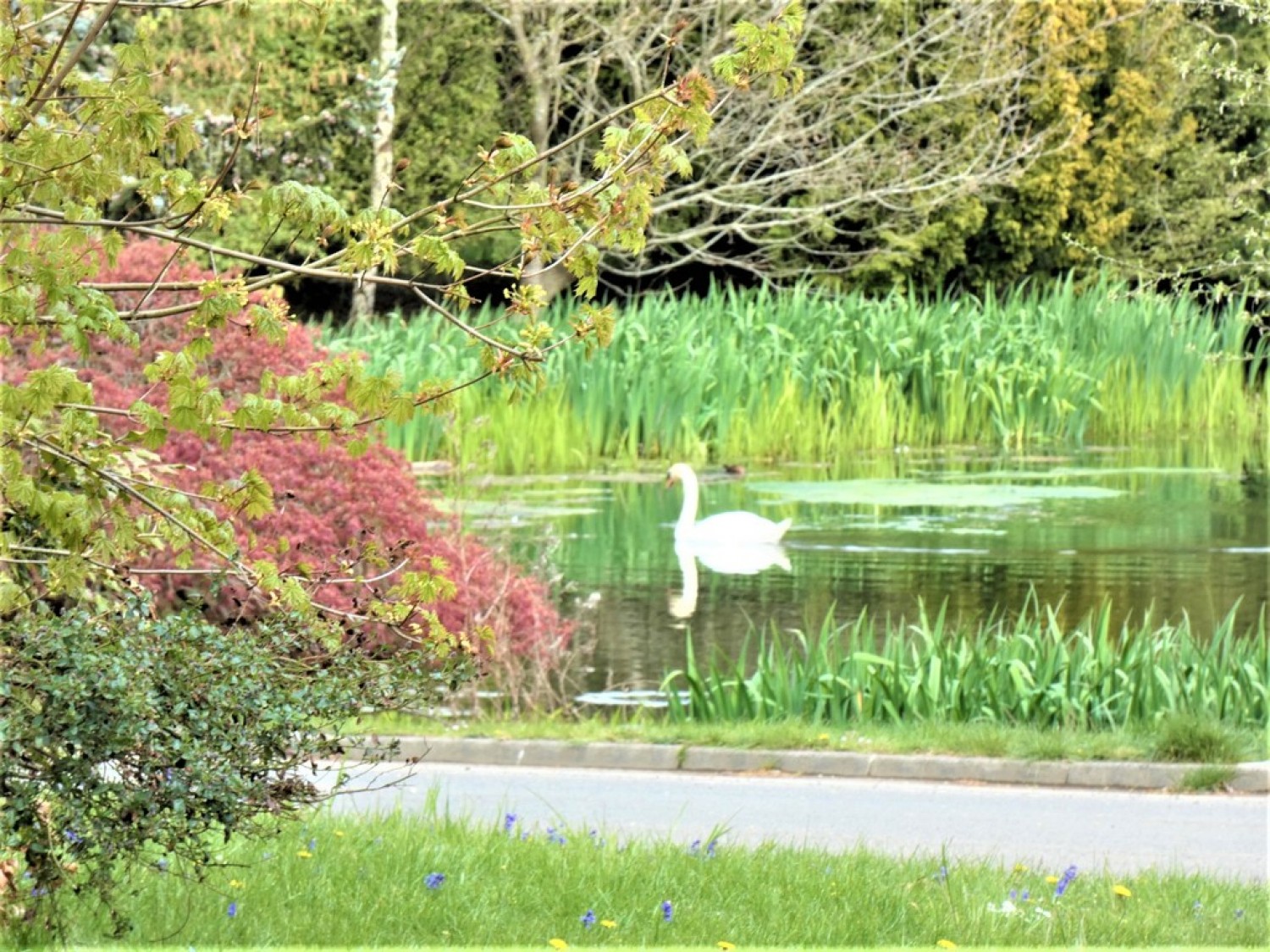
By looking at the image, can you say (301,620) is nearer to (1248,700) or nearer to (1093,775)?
(1093,775)

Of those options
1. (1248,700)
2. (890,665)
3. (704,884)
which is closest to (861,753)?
(890,665)

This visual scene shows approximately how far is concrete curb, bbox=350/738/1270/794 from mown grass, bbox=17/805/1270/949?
2103mm

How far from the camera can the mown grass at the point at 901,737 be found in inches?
381

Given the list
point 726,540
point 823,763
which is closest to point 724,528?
point 726,540

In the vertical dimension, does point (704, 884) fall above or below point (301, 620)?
below

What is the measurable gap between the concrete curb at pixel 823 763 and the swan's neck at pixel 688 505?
7.61 m

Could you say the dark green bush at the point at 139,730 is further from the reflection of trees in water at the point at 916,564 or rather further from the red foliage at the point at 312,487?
the reflection of trees in water at the point at 916,564

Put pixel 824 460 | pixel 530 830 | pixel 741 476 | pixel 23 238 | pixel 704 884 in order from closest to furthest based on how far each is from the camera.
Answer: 1. pixel 23 238
2. pixel 704 884
3. pixel 530 830
4. pixel 741 476
5. pixel 824 460

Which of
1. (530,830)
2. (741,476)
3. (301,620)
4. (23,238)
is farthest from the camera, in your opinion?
(741,476)

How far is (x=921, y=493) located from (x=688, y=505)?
14.0 ft

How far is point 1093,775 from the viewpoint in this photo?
31.5 feet

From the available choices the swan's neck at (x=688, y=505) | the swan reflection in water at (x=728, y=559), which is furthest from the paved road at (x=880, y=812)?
the swan's neck at (x=688, y=505)

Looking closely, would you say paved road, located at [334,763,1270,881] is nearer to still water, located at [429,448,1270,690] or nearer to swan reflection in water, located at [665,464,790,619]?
still water, located at [429,448,1270,690]

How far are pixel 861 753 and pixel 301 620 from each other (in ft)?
14.0
